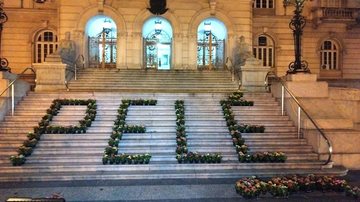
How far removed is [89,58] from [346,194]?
2253 cm

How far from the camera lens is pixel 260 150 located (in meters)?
13.8

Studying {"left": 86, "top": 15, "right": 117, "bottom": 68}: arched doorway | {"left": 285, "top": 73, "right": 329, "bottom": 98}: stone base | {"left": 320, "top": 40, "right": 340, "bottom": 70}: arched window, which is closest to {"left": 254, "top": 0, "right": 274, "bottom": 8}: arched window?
{"left": 320, "top": 40, "right": 340, "bottom": 70}: arched window

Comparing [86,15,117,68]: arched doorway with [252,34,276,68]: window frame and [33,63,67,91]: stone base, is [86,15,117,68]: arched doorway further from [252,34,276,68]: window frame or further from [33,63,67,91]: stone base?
[252,34,276,68]: window frame

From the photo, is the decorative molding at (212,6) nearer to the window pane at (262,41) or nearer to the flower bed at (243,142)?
the window pane at (262,41)

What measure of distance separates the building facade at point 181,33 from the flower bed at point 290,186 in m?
17.9

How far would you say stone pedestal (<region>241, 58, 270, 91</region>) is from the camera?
22.7 meters

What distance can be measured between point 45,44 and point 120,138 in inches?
796

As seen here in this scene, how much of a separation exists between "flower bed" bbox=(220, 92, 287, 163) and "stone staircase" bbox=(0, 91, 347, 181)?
0.71 ft

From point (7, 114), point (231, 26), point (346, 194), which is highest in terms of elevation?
point (231, 26)

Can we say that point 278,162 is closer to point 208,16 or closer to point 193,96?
point 193,96

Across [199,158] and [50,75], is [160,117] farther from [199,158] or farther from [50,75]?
[50,75]

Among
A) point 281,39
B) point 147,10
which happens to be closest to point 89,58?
point 147,10

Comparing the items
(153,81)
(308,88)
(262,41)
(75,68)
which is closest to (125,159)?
(308,88)

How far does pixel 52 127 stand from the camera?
1450 centimetres
